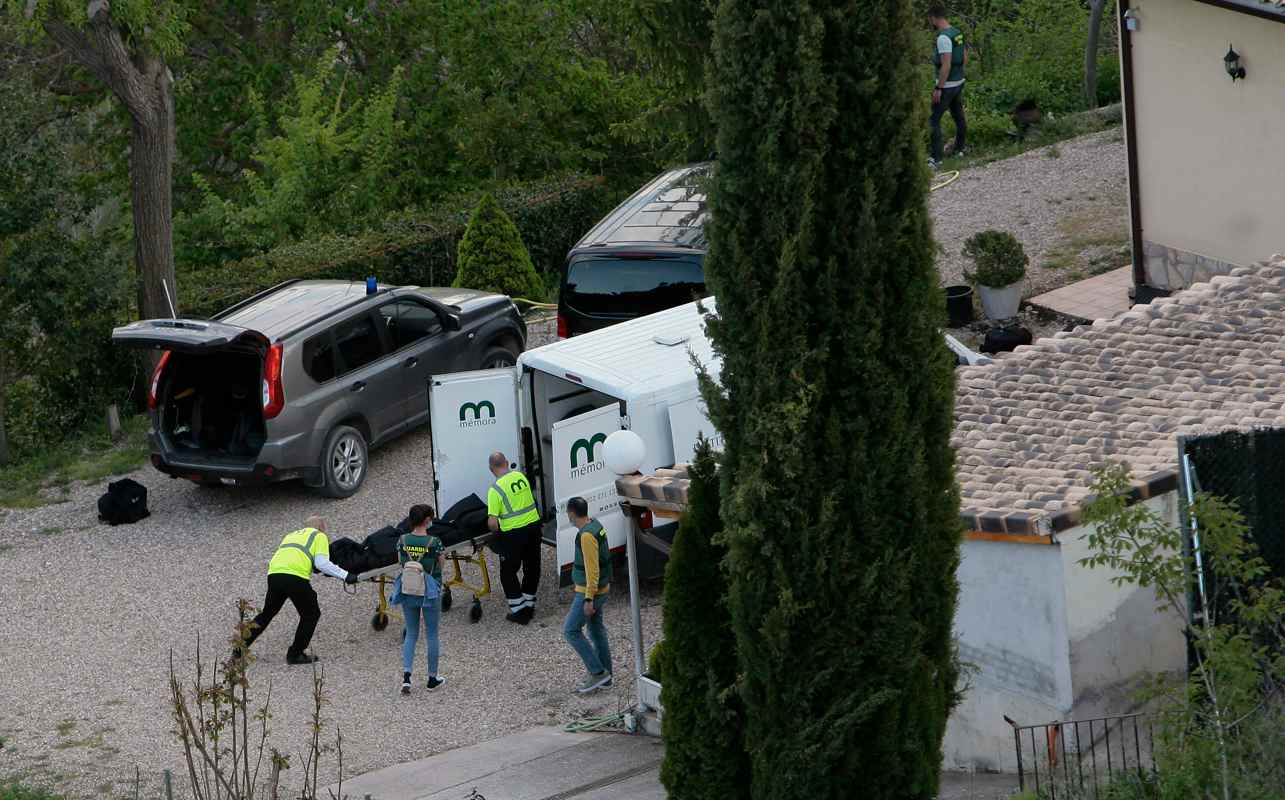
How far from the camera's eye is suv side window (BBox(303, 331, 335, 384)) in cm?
1427

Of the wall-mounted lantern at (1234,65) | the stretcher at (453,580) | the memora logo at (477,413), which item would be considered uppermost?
the wall-mounted lantern at (1234,65)

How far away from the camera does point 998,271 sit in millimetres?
17062

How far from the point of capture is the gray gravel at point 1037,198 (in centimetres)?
1922

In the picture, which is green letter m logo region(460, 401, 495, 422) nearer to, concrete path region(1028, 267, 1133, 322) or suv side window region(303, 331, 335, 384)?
suv side window region(303, 331, 335, 384)

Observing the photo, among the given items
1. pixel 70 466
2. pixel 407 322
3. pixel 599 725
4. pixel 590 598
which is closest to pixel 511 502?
pixel 590 598

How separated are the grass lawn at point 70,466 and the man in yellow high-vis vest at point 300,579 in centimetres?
445

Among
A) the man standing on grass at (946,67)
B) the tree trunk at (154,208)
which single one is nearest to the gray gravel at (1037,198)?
the man standing on grass at (946,67)

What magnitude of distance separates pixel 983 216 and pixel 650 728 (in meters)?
11.6

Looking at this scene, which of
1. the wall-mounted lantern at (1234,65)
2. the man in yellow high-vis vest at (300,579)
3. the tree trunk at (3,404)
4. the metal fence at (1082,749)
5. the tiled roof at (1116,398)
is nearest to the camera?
the metal fence at (1082,749)

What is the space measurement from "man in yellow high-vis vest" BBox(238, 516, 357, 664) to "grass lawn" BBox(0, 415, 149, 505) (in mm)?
4450

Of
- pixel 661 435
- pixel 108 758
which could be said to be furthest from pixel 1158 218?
pixel 108 758

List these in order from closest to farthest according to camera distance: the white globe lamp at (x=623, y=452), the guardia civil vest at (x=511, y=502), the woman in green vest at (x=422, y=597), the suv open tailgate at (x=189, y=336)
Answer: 1. the white globe lamp at (x=623, y=452)
2. the woman in green vest at (x=422, y=597)
3. the guardia civil vest at (x=511, y=502)
4. the suv open tailgate at (x=189, y=336)

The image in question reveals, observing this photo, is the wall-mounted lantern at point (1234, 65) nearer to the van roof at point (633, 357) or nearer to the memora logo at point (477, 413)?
the van roof at point (633, 357)

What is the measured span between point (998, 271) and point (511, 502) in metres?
7.25
